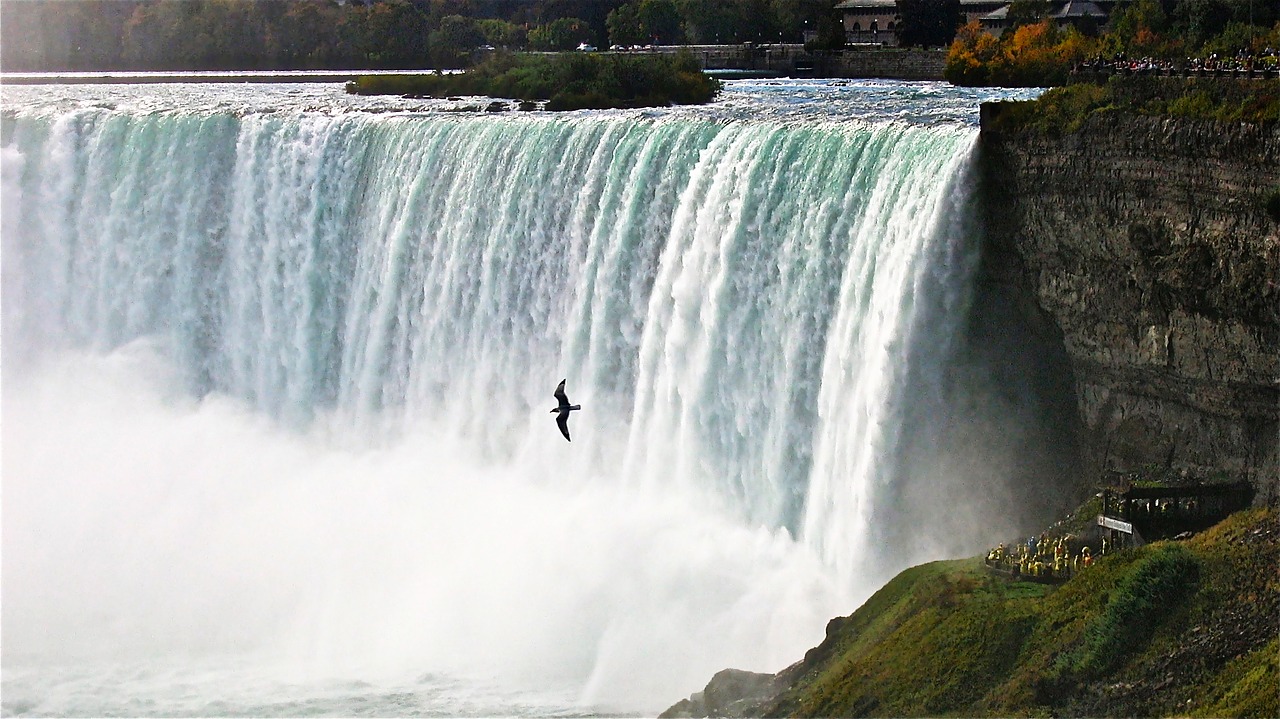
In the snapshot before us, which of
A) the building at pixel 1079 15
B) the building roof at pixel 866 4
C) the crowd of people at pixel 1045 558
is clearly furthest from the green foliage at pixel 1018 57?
the crowd of people at pixel 1045 558

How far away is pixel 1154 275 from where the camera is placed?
28938 mm

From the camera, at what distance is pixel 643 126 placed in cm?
3834

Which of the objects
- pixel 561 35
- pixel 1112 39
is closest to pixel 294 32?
pixel 561 35

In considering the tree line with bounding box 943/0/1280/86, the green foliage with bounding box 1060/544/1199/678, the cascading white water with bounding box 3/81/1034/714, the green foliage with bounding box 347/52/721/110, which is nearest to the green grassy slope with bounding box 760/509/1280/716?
the green foliage with bounding box 1060/544/1199/678

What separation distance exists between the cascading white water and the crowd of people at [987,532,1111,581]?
383cm

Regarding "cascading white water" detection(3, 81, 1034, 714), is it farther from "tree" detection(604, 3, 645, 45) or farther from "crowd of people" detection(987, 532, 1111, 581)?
"tree" detection(604, 3, 645, 45)

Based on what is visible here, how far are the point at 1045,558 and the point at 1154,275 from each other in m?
4.31

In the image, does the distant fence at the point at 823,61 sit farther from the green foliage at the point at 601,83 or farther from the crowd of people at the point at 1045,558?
the crowd of people at the point at 1045,558

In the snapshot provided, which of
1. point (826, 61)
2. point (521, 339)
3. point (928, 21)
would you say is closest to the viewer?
point (521, 339)

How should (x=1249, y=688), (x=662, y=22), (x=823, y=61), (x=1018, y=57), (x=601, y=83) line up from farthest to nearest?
(x=662, y=22) < (x=823, y=61) < (x=601, y=83) < (x=1018, y=57) < (x=1249, y=688)

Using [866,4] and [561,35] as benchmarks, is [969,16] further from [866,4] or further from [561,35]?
[561,35]

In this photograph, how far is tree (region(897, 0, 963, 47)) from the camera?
6219 cm

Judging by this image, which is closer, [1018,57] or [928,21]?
[1018,57]

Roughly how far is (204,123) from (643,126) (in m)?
12.9
